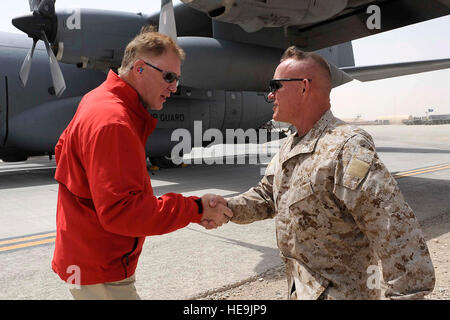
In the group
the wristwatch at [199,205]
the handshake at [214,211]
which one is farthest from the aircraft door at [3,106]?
the wristwatch at [199,205]

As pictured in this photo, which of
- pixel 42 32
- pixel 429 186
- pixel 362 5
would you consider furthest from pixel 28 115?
pixel 429 186

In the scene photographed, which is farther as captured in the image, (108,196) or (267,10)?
(267,10)

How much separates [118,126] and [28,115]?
432 inches

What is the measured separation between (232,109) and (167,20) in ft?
19.9

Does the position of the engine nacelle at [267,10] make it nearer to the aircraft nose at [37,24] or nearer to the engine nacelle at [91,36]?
the engine nacelle at [91,36]

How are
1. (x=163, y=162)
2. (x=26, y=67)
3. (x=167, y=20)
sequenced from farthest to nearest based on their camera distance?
(x=163, y=162)
(x=26, y=67)
(x=167, y=20)

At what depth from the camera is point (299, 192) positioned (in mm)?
1990

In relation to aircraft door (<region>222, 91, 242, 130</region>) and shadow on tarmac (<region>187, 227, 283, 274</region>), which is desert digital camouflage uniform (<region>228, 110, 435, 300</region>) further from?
aircraft door (<region>222, 91, 242, 130</region>)

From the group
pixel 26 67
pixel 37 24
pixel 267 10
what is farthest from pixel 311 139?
pixel 26 67

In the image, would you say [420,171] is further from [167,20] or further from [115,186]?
[115,186]

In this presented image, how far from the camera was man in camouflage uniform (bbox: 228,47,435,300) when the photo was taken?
1707mm

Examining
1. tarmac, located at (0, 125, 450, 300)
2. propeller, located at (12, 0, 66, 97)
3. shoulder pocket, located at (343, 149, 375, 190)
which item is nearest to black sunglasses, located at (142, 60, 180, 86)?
shoulder pocket, located at (343, 149, 375, 190)

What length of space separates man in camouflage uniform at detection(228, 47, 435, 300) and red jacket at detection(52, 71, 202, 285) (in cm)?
59
